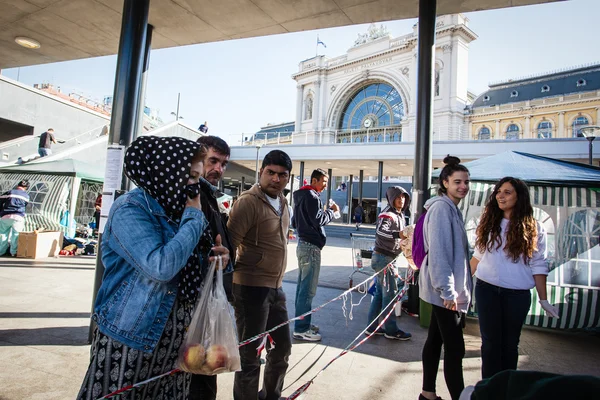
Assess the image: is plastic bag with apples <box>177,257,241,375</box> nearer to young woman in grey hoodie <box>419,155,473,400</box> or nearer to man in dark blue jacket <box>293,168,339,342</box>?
young woman in grey hoodie <box>419,155,473,400</box>

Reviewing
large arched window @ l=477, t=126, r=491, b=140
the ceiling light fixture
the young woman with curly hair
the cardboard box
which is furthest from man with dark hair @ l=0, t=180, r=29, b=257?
large arched window @ l=477, t=126, r=491, b=140

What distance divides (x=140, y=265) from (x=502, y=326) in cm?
277

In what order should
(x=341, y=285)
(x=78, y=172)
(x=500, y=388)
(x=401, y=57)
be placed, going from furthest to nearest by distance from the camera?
(x=401, y=57)
(x=78, y=172)
(x=341, y=285)
(x=500, y=388)

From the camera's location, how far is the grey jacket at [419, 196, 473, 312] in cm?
265

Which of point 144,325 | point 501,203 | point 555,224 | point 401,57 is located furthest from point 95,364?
point 401,57

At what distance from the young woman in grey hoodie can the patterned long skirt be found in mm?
1919

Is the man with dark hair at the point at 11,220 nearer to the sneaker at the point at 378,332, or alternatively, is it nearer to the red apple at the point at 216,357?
the sneaker at the point at 378,332

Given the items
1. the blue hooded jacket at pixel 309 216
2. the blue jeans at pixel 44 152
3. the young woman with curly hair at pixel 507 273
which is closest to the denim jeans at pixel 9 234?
the blue jeans at pixel 44 152

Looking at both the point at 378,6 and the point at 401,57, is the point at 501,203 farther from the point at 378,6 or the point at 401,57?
the point at 401,57

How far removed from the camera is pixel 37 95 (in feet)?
57.8

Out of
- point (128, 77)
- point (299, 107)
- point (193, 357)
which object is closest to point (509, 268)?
point (193, 357)

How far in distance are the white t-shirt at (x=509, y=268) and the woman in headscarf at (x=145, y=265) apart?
2.47 meters

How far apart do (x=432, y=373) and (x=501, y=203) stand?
1.59 metres

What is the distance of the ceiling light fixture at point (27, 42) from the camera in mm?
5898
